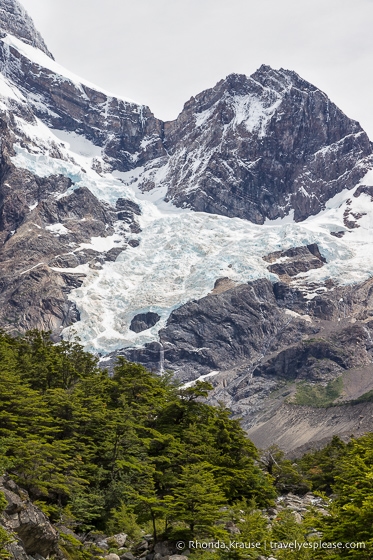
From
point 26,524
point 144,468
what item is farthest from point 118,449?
point 26,524

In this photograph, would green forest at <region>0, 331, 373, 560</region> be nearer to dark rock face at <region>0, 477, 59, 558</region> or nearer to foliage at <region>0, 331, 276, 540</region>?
foliage at <region>0, 331, 276, 540</region>

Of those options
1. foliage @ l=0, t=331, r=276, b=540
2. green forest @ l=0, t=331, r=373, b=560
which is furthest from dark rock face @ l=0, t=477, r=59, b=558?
foliage @ l=0, t=331, r=276, b=540

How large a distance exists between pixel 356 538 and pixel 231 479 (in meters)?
27.6

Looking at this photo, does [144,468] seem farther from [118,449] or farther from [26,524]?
[26,524]

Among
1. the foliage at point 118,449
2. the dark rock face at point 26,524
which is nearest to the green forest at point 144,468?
the foliage at point 118,449

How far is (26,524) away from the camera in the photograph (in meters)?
30.2

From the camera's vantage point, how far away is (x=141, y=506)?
41.1 m

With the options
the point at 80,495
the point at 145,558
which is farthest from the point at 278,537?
the point at 80,495

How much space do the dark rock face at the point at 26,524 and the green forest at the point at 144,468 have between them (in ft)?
4.37

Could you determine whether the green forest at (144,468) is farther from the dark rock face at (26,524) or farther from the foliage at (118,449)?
the dark rock face at (26,524)

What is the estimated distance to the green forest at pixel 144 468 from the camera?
34094 mm

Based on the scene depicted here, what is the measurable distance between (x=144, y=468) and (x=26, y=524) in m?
16.4

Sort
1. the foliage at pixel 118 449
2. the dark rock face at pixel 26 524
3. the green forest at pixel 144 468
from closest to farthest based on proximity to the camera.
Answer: the dark rock face at pixel 26 524
the green forest at pixel 144 468
the foliage at pixel 118 449

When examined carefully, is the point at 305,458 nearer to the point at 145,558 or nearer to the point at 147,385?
the point at 147,385
